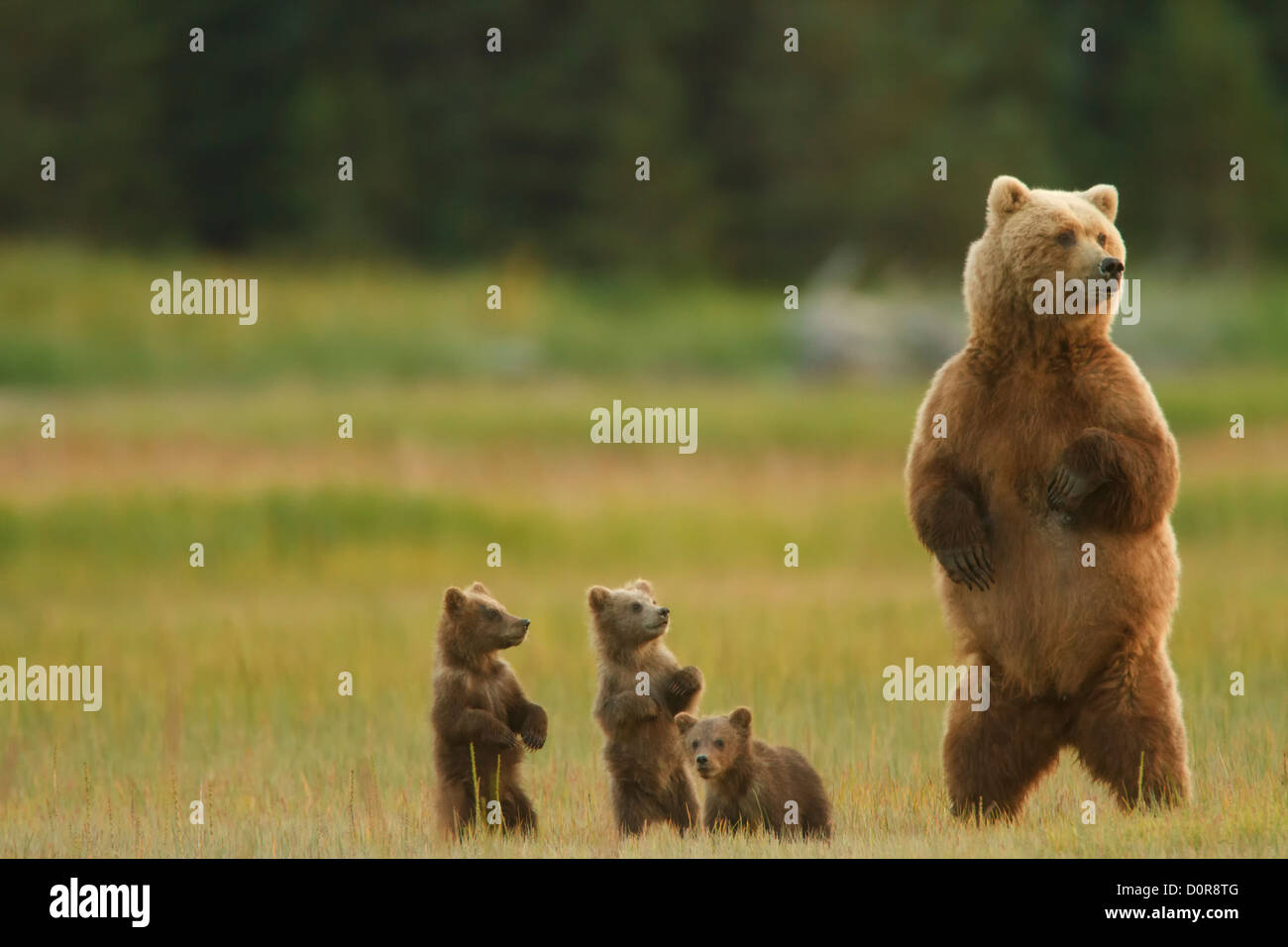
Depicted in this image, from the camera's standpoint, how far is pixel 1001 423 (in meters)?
6.87

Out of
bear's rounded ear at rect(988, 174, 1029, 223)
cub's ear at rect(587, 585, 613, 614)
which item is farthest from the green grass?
bear's rounded ear at rect(988, 174, 1029, 223)

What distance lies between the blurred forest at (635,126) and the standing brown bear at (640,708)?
83.1 feet

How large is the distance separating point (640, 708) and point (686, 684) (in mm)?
215

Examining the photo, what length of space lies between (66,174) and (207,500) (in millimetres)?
19009

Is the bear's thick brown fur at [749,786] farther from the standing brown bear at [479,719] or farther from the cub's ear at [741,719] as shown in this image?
the standing brown bear at [479,719]

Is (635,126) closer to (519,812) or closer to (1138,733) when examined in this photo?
(519,812)

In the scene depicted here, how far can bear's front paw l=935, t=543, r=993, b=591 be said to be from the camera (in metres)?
6.77

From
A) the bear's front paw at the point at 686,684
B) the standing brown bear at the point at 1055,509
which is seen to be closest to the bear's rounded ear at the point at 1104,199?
the standing brown bear at the point at 1055,509

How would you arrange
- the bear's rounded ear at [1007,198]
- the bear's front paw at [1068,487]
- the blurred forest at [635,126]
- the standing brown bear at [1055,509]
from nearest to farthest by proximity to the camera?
the bear's front paw at [1068,487]
the standing brown bear at [1055,509]
the bear's rounded ear at [1007,198]
the blurred forest at [635,126]

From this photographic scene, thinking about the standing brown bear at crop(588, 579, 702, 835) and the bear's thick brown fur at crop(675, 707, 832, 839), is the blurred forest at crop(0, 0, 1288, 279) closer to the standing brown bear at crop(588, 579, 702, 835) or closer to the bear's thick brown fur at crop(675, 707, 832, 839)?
the standing brown bear at crop(588, 579, 702, 835)

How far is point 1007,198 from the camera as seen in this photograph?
695 centimetres

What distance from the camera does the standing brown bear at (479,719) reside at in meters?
6.97

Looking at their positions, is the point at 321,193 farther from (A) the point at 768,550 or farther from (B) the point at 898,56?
(A) the point at 768,550

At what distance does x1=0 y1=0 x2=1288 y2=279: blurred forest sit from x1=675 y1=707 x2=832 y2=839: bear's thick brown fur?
25.5 m
